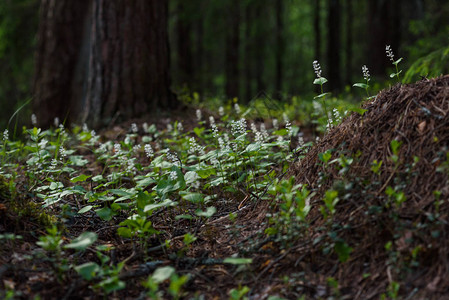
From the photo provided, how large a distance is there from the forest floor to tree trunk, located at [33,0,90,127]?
218 inches

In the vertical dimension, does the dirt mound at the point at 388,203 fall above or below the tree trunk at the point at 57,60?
below

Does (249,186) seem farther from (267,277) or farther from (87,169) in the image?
(87,169)

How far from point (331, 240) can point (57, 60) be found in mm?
7321

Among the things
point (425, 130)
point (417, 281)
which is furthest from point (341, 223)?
point (425, 130)

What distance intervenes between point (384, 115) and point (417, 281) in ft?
4.04

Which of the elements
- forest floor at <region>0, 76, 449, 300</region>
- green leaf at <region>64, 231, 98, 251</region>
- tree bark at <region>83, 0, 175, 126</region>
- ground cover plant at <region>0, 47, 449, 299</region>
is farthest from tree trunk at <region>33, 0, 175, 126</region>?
green leaf at <region>64, 231, 98, 251</region>

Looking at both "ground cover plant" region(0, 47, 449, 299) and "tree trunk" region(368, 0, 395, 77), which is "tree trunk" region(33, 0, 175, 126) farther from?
"tree trunk" region(368, 0, 395, 77)

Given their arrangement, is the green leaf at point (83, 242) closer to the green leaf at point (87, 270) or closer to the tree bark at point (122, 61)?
the green leaf at point (87, 270)

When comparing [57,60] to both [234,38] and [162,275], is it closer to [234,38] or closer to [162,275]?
[162,275]

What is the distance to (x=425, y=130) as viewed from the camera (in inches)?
104

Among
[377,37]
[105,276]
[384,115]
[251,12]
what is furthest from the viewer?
[251,12]

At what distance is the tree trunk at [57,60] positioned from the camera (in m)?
8.09

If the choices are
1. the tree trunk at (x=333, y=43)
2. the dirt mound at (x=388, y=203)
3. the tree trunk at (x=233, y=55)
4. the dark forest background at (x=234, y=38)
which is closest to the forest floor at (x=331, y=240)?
the dirt mound at (x=388, y=203)

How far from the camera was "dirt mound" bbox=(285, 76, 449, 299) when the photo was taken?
7.04 feet
